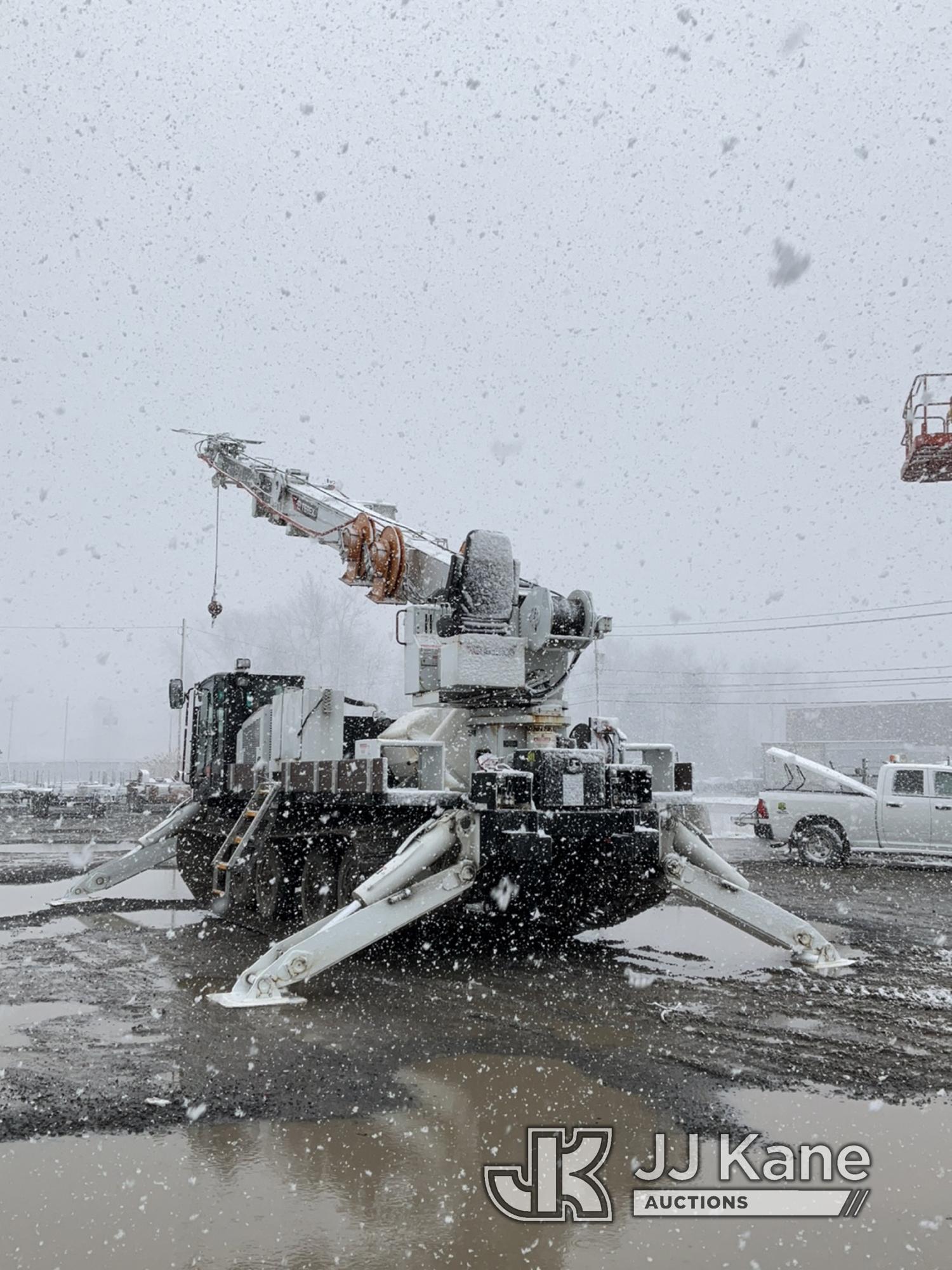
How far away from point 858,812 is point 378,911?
1141 cm

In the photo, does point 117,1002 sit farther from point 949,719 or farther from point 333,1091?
point 949,719

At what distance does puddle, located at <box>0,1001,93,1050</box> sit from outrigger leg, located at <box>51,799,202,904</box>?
5.48m

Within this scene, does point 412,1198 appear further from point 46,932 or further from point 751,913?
point 46,932

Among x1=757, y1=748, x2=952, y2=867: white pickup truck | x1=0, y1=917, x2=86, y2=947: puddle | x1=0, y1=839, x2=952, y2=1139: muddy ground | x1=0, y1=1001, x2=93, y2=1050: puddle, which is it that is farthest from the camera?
x1=757, y1=748, x2=952, y2=867: white pickup truck

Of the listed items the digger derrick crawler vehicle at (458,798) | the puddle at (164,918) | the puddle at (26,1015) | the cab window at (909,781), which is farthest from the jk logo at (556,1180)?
the cab window at (909,781)

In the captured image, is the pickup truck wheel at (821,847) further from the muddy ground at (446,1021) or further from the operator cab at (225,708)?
the operator cab at (225,708)

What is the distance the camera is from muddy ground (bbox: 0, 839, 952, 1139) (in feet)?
17.1

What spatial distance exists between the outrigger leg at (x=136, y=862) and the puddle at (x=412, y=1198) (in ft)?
26.3

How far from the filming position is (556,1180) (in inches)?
169

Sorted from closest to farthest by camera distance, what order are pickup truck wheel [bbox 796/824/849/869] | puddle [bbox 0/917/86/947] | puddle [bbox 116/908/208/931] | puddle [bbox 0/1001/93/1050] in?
puddle [bbox 0/1001/93/1050] < puddle [bbox 0/917/86/947] < puddle [bbox 116/908/208/931] < pickup truck wheel [bbox 796/824/849/869]

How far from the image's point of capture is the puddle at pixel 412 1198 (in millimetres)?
3639

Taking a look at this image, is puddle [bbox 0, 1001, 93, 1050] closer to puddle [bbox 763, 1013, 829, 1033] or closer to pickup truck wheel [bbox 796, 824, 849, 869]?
puddle [bbox 763, 1013, 829, 1033]

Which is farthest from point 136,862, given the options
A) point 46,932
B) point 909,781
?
point 909,781

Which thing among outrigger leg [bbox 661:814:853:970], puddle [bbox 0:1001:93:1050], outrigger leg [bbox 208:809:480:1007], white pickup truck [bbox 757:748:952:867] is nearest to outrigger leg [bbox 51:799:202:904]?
puddle [bbox 0:1001:93:1050]
